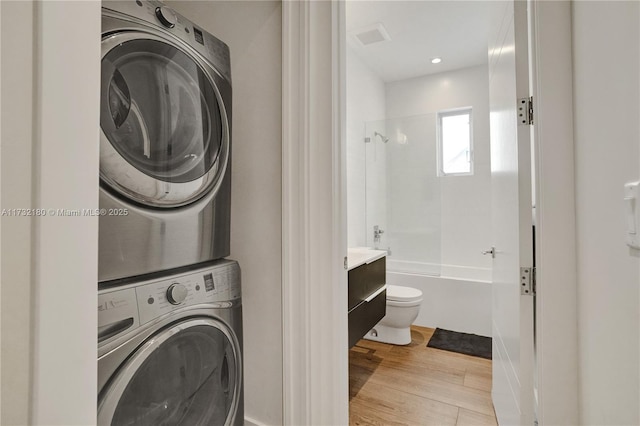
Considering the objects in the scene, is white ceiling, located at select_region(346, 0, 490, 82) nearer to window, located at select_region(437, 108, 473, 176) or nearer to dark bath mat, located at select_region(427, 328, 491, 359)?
window, located at select_region(437, 108, 473, 176)

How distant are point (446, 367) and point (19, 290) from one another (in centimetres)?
242

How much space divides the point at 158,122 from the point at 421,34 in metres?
2.47

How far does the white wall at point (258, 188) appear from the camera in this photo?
4.15ft

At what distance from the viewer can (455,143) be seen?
3.32 m

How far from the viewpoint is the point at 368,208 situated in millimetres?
3170

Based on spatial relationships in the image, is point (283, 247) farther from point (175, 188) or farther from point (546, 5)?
point (546, 5)

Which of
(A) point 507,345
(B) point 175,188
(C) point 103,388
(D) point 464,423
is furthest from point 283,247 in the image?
(D) point 464,423

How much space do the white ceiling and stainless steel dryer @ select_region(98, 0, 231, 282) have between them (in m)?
1.61

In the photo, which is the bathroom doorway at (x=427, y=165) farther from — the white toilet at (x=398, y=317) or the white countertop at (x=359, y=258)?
the white countertop at (x=359, y=258)

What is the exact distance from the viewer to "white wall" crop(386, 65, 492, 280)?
123 inches

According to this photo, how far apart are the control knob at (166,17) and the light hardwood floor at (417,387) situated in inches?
75.6

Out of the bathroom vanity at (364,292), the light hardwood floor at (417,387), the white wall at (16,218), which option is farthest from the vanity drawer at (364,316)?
the white wall at (16,218)

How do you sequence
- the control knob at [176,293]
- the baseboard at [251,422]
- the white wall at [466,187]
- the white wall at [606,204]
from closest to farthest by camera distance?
the white wall at [606,204]
the control knob at [176,293]
the baseboard at [251,422]
the white wall at [466,187]

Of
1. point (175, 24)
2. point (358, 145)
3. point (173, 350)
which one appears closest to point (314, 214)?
point (173, 350)
